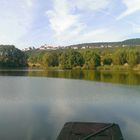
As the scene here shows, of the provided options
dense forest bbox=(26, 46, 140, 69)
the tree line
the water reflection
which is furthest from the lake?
the tree line

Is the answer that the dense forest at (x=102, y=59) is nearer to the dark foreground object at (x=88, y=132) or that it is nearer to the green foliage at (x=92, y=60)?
the green foliage at (x=92, y=60)

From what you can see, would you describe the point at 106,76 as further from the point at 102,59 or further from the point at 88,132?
the point at 88,132

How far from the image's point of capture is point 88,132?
19438 millimetres

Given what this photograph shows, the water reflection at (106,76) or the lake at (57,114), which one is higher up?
the lake at (57,114)

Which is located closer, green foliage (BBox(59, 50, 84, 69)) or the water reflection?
the water reflection

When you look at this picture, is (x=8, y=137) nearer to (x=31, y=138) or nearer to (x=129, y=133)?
(x=31, y=138)

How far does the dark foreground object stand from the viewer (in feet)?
58.8

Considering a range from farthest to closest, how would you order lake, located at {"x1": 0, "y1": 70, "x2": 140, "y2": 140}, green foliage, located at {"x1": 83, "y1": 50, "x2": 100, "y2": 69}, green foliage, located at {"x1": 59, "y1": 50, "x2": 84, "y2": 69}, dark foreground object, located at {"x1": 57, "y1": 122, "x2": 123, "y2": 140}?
green foliage, located at {"x1": 59, "y1": 50, "x2": 84, "y2": 69}
green foliage, located at {"x1": 83, "y1": 50, "x2": 100, "y2": 69}
lake, located at {"x1": 0, "y1": 70, "x2": 140, "y2": 140}
dark foreground object, located at {"x1": 57, "y1": 122, "x2": 123, "y2": 140}

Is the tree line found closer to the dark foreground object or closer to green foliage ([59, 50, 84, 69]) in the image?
green foliage ([59, 50, 84, 69])

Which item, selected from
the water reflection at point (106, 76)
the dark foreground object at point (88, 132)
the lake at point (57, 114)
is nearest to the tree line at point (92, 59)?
the water reflection at point (106, 76)

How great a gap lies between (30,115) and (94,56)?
123424mm

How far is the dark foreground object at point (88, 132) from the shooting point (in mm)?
17913

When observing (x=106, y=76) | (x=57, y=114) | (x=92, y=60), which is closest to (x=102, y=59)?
(x=92, y=60)

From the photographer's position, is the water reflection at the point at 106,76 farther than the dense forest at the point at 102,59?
No
